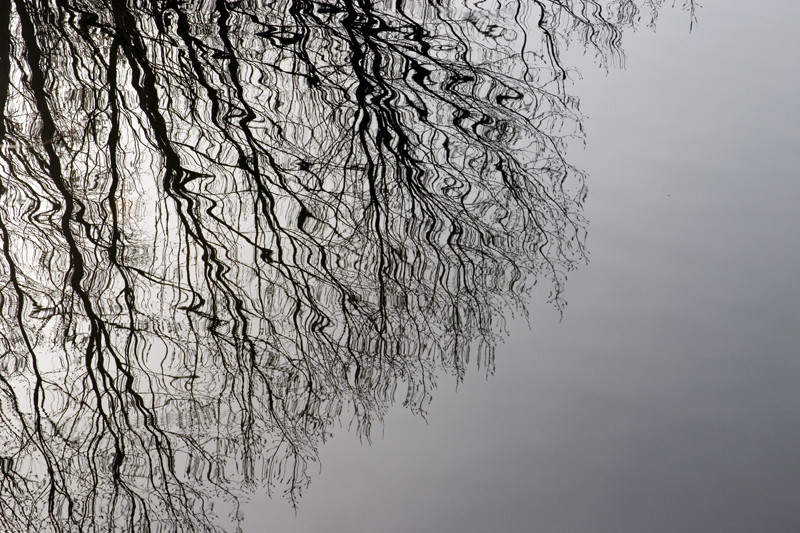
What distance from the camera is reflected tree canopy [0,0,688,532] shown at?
300cm

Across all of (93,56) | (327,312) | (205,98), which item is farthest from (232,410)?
(93,56)

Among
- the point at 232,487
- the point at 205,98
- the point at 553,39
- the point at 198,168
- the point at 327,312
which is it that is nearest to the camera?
the point at 232,487

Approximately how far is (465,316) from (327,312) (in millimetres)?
609

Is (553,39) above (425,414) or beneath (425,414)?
above

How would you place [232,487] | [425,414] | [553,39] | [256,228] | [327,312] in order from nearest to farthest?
[232,487], [425,414], [327,312], [256,228], [553,39]

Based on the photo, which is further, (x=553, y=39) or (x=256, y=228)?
(x=553, y=39)

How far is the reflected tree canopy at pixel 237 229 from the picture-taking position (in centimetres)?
300

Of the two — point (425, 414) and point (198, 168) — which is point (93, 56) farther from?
point (425, 414)

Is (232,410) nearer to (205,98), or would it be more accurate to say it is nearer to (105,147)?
(105,147)

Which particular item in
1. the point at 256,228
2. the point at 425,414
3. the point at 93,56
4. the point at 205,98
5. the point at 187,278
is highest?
the point at 93,56

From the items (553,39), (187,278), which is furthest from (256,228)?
(553,39)

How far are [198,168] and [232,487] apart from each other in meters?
1.96

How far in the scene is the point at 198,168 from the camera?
166 inches

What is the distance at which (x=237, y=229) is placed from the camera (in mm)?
3891
